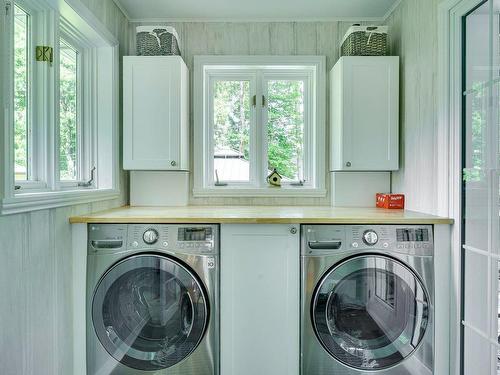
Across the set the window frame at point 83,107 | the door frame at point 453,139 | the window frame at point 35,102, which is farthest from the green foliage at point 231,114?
the door frame at point 453,139

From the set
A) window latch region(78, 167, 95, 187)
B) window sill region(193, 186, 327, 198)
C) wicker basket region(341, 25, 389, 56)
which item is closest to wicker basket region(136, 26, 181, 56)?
window latch region(78, 167, 95, 187)

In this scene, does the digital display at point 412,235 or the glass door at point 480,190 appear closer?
the glass door at point 480,190

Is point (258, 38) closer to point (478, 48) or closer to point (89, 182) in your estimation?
point (478, 48)

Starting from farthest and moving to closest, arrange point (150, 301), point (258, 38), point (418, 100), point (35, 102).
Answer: point (258, 38), point (418, 100), point (150, 301), point (35, 102)

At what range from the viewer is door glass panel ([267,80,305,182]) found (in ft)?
8.34

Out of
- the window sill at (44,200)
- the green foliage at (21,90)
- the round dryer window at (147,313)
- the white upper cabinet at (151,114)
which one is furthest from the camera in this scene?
the white upper cabinet at (151,114)

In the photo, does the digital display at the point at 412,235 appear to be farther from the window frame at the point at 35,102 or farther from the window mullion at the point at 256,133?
the window frame at the point at 35,102

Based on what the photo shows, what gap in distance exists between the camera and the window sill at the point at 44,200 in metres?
1.20

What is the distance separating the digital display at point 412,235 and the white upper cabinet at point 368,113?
0.63m

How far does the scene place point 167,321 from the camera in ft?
5.40

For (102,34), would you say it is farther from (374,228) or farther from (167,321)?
(374,228)

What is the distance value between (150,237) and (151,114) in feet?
3.11

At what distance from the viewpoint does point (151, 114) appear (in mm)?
2170

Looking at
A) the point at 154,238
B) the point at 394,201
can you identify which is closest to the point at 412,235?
the point at 394,201
